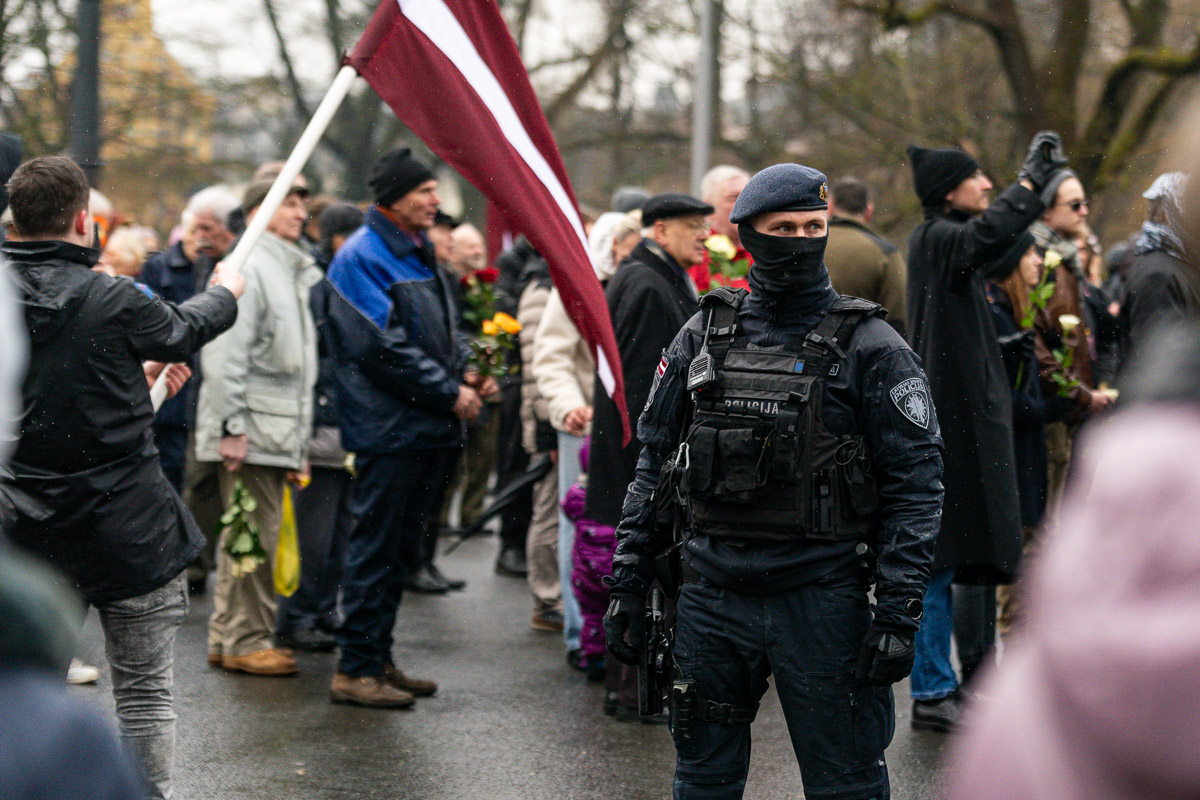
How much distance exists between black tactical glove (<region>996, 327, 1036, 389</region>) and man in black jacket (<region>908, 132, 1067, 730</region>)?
17.8 inches

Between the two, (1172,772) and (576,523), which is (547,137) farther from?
(1172,772)

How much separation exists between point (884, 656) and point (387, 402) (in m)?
3.10

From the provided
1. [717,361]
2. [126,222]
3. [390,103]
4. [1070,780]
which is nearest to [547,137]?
[390,103]

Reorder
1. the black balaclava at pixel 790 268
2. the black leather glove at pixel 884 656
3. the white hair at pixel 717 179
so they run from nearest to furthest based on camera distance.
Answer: the black leather glove at pixel 884 656 < the black balaclava at pixel 790 268 < the white hair at pixel 717 179

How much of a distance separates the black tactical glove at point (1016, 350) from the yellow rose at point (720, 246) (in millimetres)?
1393

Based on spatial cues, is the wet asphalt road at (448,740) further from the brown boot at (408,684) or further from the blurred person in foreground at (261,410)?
the blurred person in foreground at (261,410)

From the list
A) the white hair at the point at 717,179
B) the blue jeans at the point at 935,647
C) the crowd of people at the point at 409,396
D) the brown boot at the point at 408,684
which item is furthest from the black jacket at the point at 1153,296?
the brown boot at the point at 408,684

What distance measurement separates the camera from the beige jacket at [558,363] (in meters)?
6.78

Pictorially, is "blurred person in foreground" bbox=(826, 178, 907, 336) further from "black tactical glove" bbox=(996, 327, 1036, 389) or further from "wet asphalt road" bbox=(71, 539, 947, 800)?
"wet asphalt road" bbox=(71, 539, 947, 800)

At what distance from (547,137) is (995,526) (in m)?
2.44

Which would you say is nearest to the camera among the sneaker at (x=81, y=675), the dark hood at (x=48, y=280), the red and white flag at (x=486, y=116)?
the dark hood at (x=48, y=280)

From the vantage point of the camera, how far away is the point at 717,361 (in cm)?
369

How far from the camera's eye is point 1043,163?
540 cm

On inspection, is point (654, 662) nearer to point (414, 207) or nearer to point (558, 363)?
point (414, 207)
